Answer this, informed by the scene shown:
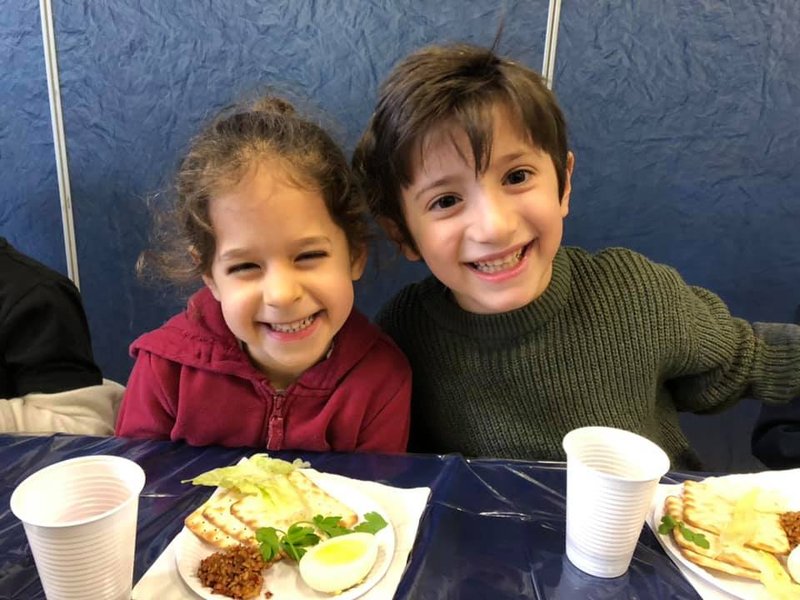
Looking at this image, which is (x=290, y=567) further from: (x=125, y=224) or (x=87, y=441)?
(x=125, y=224)

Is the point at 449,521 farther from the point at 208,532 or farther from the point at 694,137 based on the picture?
the point at 694,137

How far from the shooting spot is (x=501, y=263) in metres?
1.11

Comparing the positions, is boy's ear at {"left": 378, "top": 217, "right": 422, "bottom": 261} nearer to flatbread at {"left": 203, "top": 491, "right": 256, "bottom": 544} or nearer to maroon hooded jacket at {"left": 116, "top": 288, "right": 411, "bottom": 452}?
maroon hooded jacket at {"left": 116, "top": 288, "right": 411, "bottom": 452}

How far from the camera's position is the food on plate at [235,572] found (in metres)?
0.73

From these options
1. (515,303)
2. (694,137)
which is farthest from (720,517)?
(694,137)

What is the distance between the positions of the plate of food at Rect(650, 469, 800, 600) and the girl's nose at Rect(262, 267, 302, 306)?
1.98 ft

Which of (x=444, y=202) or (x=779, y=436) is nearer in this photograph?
(x=444, y=202)

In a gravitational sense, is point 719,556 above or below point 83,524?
below

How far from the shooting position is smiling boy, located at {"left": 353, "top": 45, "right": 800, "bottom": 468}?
3.51ft

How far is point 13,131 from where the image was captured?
5.93ft

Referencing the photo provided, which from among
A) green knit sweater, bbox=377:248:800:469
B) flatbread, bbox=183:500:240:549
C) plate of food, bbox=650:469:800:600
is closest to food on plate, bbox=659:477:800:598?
plate of food, bbox=650:469:800:600

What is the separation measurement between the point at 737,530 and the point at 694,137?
3.64ft

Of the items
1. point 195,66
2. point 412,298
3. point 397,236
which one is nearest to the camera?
point 397,236

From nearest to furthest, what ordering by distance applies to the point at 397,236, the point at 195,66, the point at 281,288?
the point at 281,288 → the point at 397,236 → the point at 195,66
